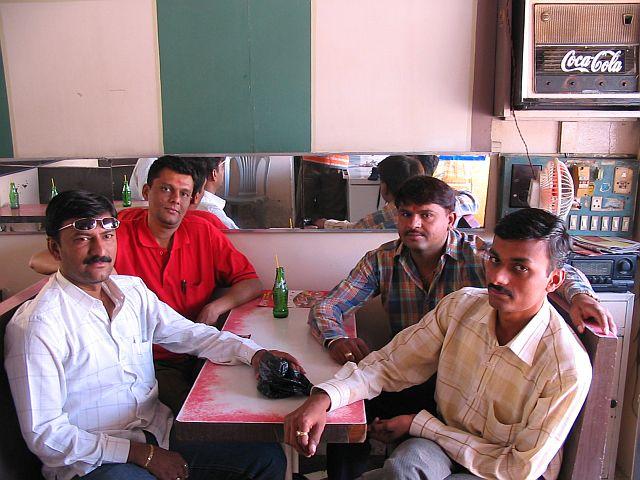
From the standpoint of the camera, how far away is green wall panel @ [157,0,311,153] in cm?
281

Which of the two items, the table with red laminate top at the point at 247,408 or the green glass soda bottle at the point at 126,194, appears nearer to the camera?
the table with red laminate top at the point at 247,408

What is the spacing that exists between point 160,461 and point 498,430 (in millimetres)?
1025

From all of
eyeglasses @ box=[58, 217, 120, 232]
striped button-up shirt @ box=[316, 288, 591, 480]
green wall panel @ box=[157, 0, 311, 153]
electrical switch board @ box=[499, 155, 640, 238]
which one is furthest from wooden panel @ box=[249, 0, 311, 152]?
striped button-up shirt @ box=[316, 288, 591, 480]

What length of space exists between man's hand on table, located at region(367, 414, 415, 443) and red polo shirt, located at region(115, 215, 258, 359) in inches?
41.0

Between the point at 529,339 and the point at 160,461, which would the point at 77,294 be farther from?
the point at 529,339

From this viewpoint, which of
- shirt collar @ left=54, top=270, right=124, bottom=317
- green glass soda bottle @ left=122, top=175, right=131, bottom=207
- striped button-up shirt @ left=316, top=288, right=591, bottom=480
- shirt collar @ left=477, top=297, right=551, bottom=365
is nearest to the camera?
striped button-up shirt @ left=316, top=288, right=591, bottom=480

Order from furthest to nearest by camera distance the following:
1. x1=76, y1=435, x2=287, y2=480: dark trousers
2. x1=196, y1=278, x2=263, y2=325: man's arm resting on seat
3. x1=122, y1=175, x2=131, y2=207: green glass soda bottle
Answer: x1=122, y1=175, x2=131, y2=207: green glass soda bottle < x1=196, y1=278, x2=263, y2=325: man's arm resting on seat < x1=76, y1=435, x2=287, y2=480: dark trousers

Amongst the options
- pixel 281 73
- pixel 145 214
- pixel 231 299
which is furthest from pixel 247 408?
pixel 281 73

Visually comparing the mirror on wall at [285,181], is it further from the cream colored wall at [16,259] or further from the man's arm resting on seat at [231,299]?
the man's arm resting on seat at [231,299]

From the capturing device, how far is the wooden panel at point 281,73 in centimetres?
281

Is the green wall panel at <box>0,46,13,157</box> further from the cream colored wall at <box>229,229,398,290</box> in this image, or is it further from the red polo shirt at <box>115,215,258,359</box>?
the cream colored wall at <box>229,229,398,290</box>

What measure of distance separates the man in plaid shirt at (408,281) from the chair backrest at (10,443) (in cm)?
100

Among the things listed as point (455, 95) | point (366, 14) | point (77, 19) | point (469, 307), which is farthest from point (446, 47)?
point (77, 19)

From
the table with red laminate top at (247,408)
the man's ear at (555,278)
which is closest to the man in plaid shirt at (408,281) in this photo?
the table with red laminate top at (247,408)
